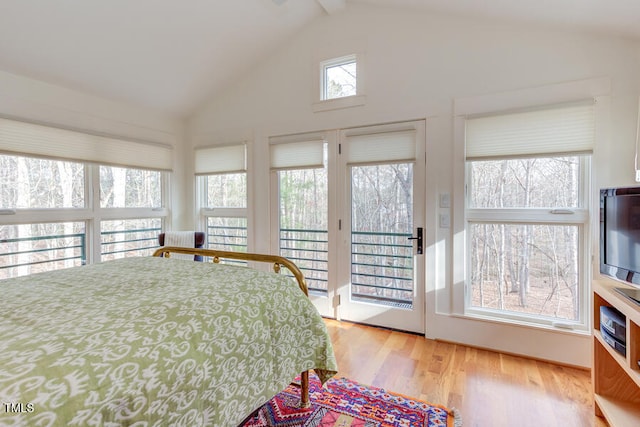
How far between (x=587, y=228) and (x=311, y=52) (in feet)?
9.37

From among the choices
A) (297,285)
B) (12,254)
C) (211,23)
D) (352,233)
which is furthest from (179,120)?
(297,285)

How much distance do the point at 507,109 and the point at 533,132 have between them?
26 cm

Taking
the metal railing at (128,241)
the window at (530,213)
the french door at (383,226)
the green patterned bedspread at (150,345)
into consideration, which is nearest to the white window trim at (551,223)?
the window at (530,213)

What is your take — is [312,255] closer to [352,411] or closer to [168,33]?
[352,411]

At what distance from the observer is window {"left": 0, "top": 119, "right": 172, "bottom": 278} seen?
2.54m

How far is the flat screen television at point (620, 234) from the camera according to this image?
1.46 m

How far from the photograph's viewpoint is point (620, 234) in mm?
1568

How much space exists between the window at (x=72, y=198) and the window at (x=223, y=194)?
0.45m

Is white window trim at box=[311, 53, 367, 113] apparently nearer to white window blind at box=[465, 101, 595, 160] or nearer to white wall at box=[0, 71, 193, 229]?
white window blind at box=[465, 101, 595, 160]

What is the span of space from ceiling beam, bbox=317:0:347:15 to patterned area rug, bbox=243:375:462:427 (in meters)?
3.21

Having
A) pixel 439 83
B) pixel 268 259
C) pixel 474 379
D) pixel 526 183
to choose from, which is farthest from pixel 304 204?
pixel 474 379

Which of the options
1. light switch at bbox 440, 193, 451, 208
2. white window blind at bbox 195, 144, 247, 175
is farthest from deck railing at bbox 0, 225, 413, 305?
white window blind at bbox 195, 144, 247, 175

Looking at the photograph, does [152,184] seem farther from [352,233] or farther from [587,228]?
[587,228]

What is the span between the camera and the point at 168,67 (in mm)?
3012
